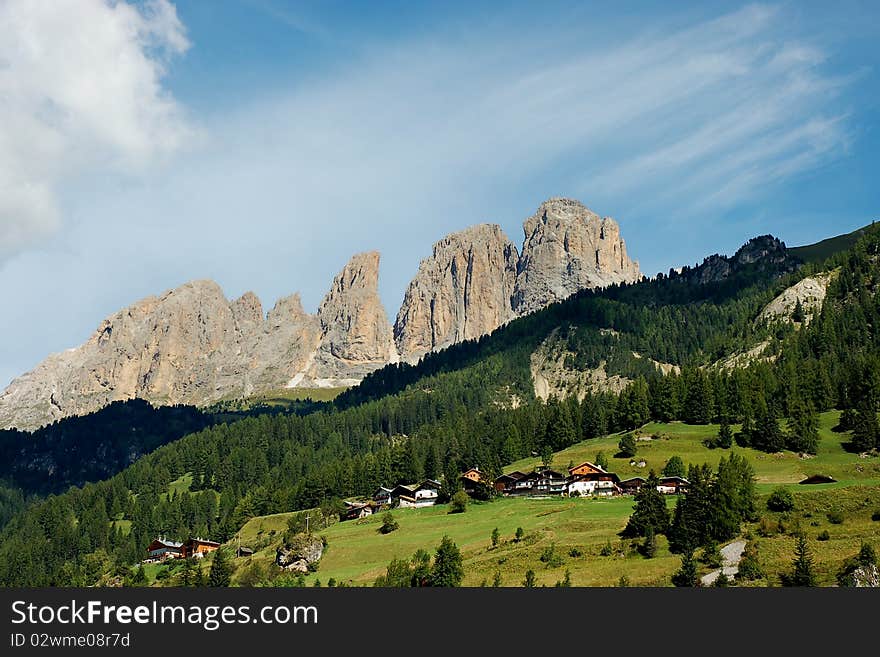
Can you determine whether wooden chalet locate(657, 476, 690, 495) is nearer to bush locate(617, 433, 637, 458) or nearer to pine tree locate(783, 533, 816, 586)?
bush locate(617, 433, 637, 458)

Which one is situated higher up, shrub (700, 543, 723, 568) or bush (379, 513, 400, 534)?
bush (379, 513, 400, 534)

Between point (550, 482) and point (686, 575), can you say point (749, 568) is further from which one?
point (550, 482)

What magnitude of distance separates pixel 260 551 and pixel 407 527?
2516cm

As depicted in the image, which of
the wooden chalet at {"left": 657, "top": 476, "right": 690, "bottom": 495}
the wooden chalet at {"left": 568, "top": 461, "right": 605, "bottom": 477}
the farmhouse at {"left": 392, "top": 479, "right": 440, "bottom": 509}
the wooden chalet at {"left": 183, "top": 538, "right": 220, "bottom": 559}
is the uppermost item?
the wooden chalet at {"left": 568, "top": 461, "right": 605, "bottom": 477}

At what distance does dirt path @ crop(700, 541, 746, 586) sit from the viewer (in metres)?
87.0

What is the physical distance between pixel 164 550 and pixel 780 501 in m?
117

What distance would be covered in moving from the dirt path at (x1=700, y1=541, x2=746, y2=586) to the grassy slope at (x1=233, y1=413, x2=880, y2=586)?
8.41 ft

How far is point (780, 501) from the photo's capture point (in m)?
107

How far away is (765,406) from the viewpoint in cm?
16788

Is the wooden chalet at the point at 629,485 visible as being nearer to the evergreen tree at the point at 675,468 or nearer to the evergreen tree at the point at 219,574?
the evergreen tree at the point at 675,468

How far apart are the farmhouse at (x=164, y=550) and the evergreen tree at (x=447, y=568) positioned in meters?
84.3

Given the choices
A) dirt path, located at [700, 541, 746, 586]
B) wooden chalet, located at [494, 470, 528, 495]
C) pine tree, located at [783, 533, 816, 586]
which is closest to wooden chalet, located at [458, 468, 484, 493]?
wooden chalet, located at [494, 470, 528, 495]

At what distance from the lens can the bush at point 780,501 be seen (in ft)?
348

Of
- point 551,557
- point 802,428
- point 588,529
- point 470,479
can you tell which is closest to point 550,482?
point 470,479
